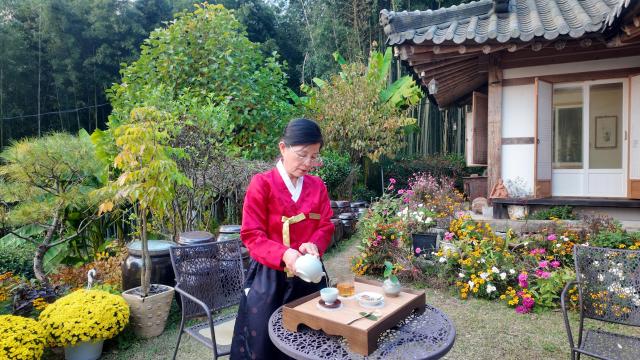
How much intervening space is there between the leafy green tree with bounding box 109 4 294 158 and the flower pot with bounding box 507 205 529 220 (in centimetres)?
417

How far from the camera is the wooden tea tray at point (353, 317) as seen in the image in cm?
151

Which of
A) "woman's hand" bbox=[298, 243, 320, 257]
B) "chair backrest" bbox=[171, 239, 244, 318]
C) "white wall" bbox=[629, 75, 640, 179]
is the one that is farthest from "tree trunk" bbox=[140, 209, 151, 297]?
"white wall" bbox=[629, 75, 640, 179]

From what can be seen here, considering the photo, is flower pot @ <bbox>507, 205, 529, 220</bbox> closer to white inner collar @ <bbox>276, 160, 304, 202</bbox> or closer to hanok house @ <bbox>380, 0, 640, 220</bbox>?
hanok house @ <bbox>380, 0, 640, 220</bbox>

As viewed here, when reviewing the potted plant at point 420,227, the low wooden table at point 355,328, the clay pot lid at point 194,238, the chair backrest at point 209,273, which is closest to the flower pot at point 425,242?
the potted plant at point 420,227

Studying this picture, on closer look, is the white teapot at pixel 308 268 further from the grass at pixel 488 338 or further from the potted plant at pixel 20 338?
the potted plant at pixel 20 338

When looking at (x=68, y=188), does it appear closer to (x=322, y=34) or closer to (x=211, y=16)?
(x=211, y=16)

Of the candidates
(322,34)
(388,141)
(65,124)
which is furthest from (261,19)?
(388,141)

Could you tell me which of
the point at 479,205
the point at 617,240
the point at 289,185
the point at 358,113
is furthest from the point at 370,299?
the point at 358,113

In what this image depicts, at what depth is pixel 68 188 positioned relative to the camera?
4.27 meters

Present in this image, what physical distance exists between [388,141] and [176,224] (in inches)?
262

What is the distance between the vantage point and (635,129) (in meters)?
5.00

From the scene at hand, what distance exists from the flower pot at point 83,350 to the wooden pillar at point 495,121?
199 inches

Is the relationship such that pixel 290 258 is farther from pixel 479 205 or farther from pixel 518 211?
pixel 479 205

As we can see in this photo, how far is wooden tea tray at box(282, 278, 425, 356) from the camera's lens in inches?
59.4
